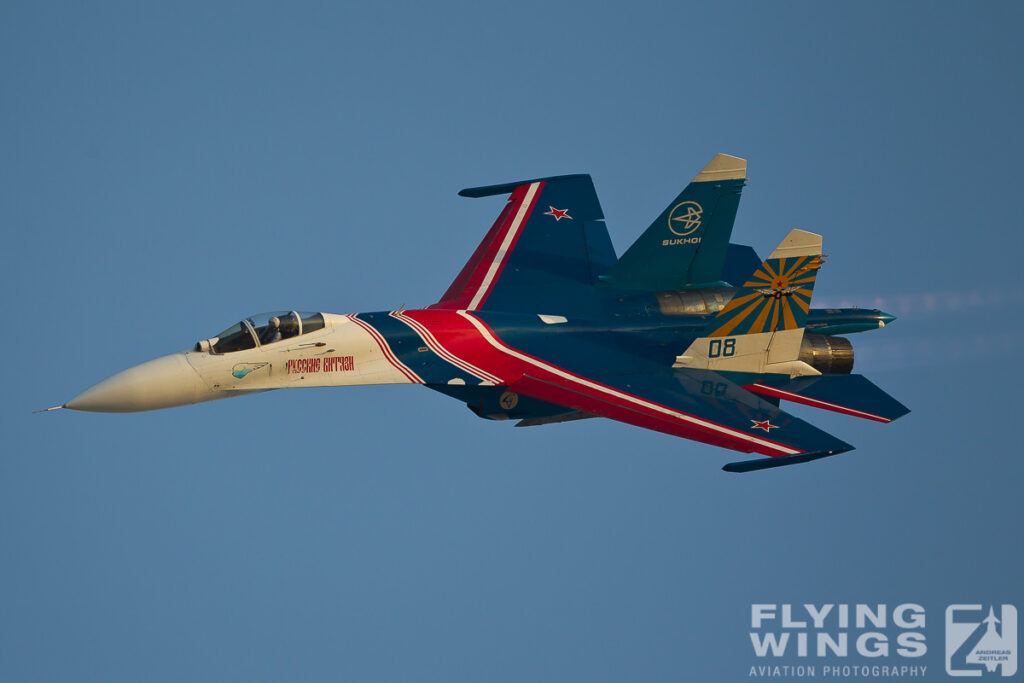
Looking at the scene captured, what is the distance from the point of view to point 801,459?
30109mm

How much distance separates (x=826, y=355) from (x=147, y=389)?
14559 millimetres

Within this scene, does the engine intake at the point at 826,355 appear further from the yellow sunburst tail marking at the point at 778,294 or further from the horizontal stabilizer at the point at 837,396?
the yellow sunburst tail marking at the point at 778,294

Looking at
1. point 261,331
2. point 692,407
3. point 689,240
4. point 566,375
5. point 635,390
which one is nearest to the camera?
point 261,331

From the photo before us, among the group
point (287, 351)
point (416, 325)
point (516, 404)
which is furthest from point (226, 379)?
point (516, 404)

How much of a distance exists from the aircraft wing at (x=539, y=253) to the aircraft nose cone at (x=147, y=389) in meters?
6.31

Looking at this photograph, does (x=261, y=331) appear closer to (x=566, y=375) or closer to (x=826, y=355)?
(x=566, y=375)

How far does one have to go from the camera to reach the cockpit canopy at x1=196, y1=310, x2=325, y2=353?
30391 mm

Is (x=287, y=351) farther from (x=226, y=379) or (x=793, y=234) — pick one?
(x=793, y=234)

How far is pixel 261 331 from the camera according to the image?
30.5 m

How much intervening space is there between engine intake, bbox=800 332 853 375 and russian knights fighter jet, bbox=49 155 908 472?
0.10 ft

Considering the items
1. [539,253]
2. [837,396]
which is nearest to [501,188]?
[539,253]

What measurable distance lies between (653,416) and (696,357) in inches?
75.6

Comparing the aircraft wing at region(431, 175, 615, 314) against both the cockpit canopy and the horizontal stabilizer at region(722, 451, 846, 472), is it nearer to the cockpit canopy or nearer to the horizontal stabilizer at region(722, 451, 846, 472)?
the cockpit canopy

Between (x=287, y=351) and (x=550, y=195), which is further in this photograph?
(x=550, y=195)
